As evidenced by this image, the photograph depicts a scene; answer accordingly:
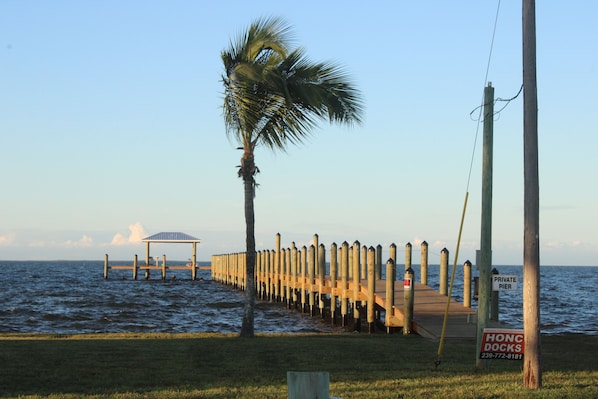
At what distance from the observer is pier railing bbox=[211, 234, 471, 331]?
21897 mm

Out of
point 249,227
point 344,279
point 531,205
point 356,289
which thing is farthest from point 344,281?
point 531,205

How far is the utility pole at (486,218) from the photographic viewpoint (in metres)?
12.5

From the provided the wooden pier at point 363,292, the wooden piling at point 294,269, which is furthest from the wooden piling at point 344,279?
the wooden piling at point 294,269

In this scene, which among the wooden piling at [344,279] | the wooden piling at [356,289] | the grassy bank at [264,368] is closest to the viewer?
the grassy bank at [264,368]

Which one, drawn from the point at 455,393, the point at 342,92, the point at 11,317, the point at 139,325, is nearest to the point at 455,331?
the point at 342,92

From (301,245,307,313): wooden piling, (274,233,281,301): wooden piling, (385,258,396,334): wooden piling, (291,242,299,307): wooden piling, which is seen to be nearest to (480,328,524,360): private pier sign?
(385,258,396,334): wooden piling

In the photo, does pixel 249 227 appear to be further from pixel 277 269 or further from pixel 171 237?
pixel 171 237

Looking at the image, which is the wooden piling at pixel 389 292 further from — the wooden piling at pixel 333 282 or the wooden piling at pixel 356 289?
the wooden piling at pixel 333 282

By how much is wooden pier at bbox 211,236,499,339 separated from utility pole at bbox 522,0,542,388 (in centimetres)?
257

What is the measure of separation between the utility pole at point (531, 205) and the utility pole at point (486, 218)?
1654 mm

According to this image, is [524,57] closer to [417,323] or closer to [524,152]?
[524,152]

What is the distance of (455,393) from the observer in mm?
10422

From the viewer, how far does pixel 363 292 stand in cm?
2509

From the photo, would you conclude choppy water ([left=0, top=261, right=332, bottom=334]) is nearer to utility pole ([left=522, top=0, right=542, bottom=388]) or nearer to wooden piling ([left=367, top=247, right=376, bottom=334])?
wooden piling ([left=367, top=247, right=376, bottom=334])
